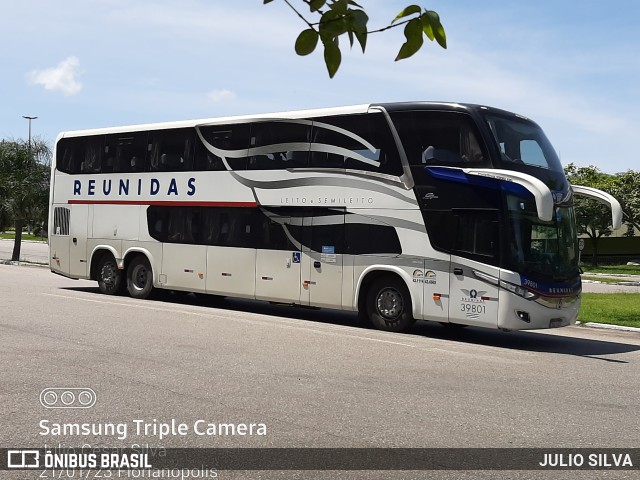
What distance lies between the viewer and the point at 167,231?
64.1 feet

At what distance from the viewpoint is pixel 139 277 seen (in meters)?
20.6

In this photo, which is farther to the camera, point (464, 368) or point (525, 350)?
point (525, 350)

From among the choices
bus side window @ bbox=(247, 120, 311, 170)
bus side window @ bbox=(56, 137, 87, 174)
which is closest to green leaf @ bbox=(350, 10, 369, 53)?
bus side window @ bbox=(247, 120, 311, 170)

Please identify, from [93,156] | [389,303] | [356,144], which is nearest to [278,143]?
[356,144]

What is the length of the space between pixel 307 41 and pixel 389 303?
40.7 feet

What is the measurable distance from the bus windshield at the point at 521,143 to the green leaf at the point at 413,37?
10.9 metres

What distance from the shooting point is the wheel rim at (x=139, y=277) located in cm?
2042

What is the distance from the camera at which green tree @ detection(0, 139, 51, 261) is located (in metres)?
37.3

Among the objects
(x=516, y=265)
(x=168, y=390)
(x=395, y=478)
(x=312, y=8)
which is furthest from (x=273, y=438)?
(x=516, y=265)

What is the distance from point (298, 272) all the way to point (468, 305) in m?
3.91

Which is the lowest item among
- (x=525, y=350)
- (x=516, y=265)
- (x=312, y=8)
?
(x=525, y=350)

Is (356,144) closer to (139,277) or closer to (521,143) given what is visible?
(521,143)

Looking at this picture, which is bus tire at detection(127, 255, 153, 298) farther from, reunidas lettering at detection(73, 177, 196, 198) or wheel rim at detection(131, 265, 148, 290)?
reunidas lettering at detection(73, 177, 196, 198)

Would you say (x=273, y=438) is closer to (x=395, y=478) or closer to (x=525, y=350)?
(x=395, y=478)
